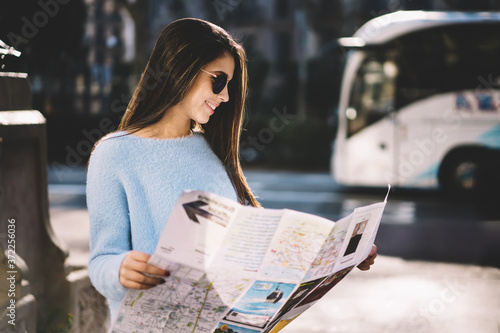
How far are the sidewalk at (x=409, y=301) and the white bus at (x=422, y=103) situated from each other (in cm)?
484

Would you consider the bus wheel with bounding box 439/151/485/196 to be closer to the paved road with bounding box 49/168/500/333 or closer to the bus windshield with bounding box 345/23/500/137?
the paved road with bounding box 49/168/500/333

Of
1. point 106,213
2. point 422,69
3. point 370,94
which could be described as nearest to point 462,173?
point 422,69

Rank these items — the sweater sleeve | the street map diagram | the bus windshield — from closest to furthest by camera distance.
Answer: the street map diagram → the sweater sleeve → the bus windshield

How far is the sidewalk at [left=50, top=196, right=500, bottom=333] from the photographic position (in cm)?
468

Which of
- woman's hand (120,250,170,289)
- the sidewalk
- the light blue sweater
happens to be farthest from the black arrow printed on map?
the sidewalk

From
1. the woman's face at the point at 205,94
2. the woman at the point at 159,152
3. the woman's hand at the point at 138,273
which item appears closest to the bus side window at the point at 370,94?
the woman at the point at 159,152

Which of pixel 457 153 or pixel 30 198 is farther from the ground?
pixel 30 198

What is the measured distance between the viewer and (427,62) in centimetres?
1183

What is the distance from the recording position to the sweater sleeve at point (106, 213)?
5.12ft

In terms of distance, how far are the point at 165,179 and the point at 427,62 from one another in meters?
10.9

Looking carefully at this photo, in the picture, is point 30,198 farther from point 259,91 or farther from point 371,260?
point 259,91

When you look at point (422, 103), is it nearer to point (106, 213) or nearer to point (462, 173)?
point (462, 173)

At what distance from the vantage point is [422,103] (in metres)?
11.6

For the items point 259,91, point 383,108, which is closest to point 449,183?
point 383,108
